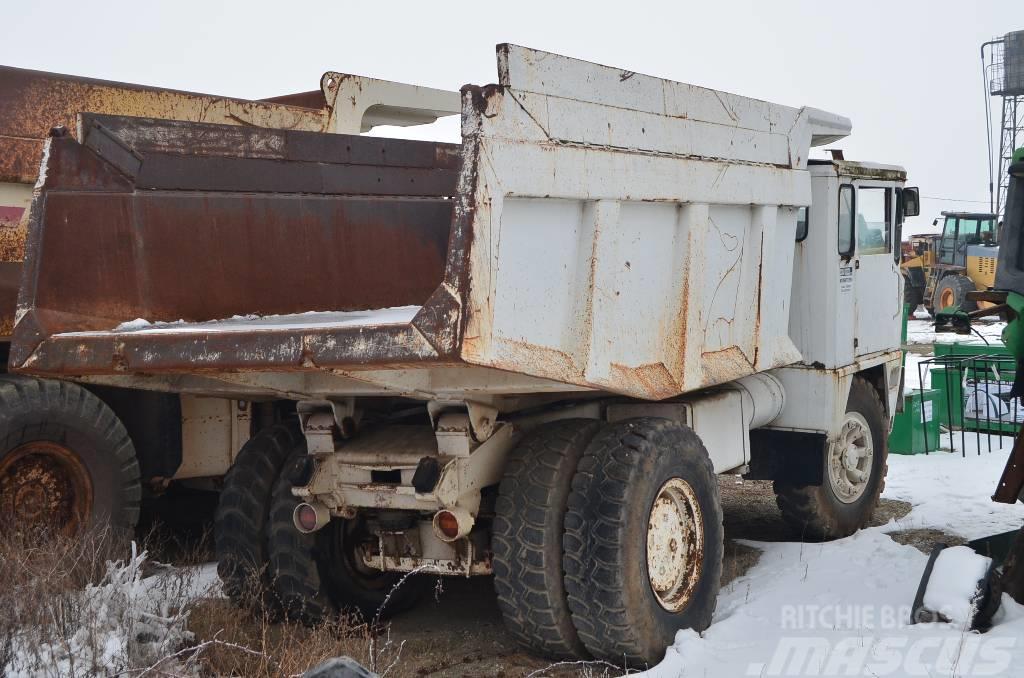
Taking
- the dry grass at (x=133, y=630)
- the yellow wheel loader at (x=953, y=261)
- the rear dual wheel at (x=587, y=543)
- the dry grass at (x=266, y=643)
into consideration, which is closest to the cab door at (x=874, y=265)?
the rear dual wheel at (x=587, y=543)

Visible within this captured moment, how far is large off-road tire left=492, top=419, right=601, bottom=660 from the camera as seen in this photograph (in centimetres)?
463

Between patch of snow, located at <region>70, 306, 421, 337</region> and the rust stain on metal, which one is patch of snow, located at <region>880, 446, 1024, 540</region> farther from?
the rust stain on metal

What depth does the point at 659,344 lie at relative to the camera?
482 centimetres

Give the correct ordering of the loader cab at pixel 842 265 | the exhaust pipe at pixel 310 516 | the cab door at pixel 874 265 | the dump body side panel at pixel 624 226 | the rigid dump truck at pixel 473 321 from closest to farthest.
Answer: the dump body side panel at pixel 624 226 < the rigid dump truck at pixel 473 321 < the exhaust pipe at pixel 310 516 < the loader cab at pixel 842 265 < the cab door at pixel 874 265

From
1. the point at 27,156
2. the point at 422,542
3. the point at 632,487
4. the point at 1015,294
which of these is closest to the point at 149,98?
the point at 27,156

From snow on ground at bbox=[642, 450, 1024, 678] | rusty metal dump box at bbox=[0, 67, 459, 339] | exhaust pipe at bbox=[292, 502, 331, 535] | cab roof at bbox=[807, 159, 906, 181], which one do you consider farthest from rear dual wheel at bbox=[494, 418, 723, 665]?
cab roof at bbox=[807, 159, 906, 181]

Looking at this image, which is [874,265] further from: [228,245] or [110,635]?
[110,635]

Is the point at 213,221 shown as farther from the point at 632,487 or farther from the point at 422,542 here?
the point at 632,487

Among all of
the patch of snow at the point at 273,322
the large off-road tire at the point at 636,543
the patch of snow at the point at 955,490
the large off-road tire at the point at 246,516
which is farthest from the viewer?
the patch of snow at the point at 955,490

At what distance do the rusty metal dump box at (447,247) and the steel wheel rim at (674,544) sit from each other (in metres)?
0.49

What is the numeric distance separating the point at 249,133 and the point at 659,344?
6.98ft

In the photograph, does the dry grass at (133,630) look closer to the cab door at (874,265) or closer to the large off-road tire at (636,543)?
the large off-road tire at (636,543)

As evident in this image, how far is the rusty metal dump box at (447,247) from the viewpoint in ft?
12.7

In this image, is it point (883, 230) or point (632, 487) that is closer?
point (632, 487)
